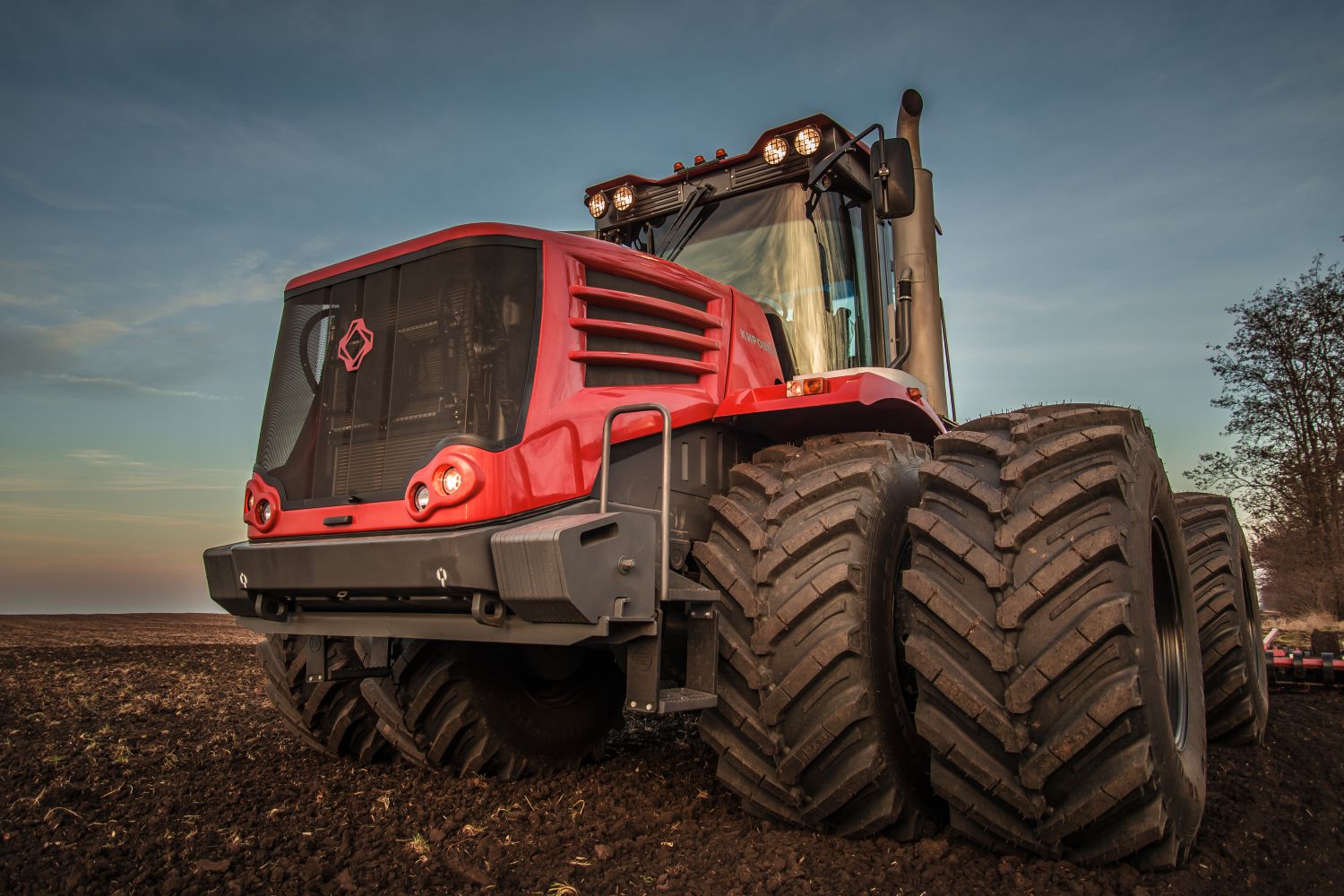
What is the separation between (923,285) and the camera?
5.28 meters

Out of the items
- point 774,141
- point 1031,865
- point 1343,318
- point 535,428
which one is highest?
point 1343,318

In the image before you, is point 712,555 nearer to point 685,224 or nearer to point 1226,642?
point 685,224

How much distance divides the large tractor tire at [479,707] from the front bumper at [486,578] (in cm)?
62

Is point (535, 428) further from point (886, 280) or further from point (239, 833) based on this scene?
point (886, 280)

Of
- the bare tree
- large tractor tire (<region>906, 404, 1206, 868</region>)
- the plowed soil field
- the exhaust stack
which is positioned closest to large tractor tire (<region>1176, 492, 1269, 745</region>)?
the plowed soil field

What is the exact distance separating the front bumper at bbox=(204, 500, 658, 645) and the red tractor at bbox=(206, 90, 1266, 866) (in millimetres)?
11

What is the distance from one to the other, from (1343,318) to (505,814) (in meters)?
20.6

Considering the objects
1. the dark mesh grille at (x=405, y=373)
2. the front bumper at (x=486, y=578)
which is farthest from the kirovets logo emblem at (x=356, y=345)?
the front bumper at (x=486, y=578)

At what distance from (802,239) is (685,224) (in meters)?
0.68

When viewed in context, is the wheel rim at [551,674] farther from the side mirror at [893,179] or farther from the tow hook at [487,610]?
the side mirror at [893,179]

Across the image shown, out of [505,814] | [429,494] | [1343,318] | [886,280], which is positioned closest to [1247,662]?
[886,280]

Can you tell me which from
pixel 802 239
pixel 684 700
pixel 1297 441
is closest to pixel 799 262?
pixel 802 239

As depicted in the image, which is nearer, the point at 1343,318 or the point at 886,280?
the point at 886,280

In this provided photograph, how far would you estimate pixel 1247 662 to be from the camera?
5133 mm
